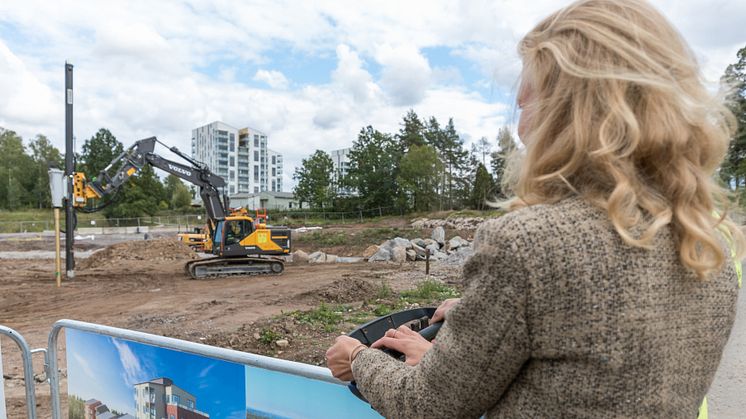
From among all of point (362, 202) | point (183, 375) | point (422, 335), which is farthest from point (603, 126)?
point (362, 202)

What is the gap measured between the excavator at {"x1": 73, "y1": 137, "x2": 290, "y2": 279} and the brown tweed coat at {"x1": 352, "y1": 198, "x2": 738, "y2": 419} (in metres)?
16.9

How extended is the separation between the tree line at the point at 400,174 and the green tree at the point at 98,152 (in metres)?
27.4

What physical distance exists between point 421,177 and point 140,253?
43627 mm

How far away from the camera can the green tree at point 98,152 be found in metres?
76.8

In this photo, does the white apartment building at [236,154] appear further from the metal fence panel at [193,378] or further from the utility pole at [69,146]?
the metal fence panel at [193,378]

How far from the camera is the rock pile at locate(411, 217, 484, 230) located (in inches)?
1582

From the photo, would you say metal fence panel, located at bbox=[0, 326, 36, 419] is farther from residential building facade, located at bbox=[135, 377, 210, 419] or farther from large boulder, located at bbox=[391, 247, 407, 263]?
large boulder, located at bbox=[391, 247, 407, 263]

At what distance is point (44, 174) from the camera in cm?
8244

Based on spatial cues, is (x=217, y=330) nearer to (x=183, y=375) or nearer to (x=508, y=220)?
(x=183, y=375)

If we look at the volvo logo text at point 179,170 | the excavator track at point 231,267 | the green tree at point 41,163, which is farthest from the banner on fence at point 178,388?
the green tree at point 41,163

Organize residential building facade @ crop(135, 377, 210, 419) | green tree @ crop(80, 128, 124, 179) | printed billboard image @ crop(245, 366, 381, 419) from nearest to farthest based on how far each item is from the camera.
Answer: printed billboard image @ crop(245, 366, 381, 419) → residential building facade @ crop(135, 377, 210, 419) → green tree @ crop(80, 128, 124, 179)

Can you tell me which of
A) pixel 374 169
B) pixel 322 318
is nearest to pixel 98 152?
pixel 374 169

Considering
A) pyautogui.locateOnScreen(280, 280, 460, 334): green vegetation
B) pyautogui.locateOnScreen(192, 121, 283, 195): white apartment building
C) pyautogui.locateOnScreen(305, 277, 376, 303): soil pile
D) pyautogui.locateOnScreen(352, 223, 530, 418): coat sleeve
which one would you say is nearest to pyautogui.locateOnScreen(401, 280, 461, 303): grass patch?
pyautogui.locateOnScreen(280, 280, 460, 334): green vegetation

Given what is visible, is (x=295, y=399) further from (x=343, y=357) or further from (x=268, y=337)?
(x=268, y=337)
